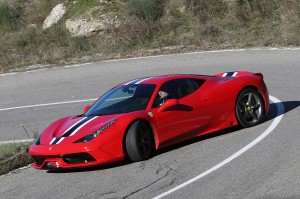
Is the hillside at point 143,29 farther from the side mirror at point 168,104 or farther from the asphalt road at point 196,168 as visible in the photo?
the side mirror at point 168,104

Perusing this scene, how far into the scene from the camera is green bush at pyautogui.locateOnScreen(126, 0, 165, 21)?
25.3m

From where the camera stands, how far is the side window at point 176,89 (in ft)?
35.6

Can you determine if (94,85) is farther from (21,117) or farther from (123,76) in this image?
(21,117)

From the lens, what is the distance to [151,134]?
10.3 meters

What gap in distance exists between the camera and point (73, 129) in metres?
10.3

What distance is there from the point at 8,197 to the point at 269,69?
33.2ft

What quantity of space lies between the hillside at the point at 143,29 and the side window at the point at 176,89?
32.5 ft

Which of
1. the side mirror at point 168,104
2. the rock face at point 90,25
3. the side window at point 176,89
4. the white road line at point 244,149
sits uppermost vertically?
the rock face at point 90,25

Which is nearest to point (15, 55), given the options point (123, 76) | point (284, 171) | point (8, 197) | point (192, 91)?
point (123, 76)

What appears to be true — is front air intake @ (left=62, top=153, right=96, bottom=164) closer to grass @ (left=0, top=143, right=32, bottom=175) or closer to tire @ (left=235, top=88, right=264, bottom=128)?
grass @ (left=0, top=143, right=32, bottom=175)

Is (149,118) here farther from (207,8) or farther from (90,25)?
(90,25)

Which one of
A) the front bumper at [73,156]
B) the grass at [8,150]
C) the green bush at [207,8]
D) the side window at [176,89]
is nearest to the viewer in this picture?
the front bumper at [73,156]

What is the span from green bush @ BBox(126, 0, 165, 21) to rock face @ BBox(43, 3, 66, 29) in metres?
3.21

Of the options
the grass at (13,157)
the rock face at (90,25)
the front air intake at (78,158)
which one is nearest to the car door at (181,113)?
the front air intake at (78,158)
